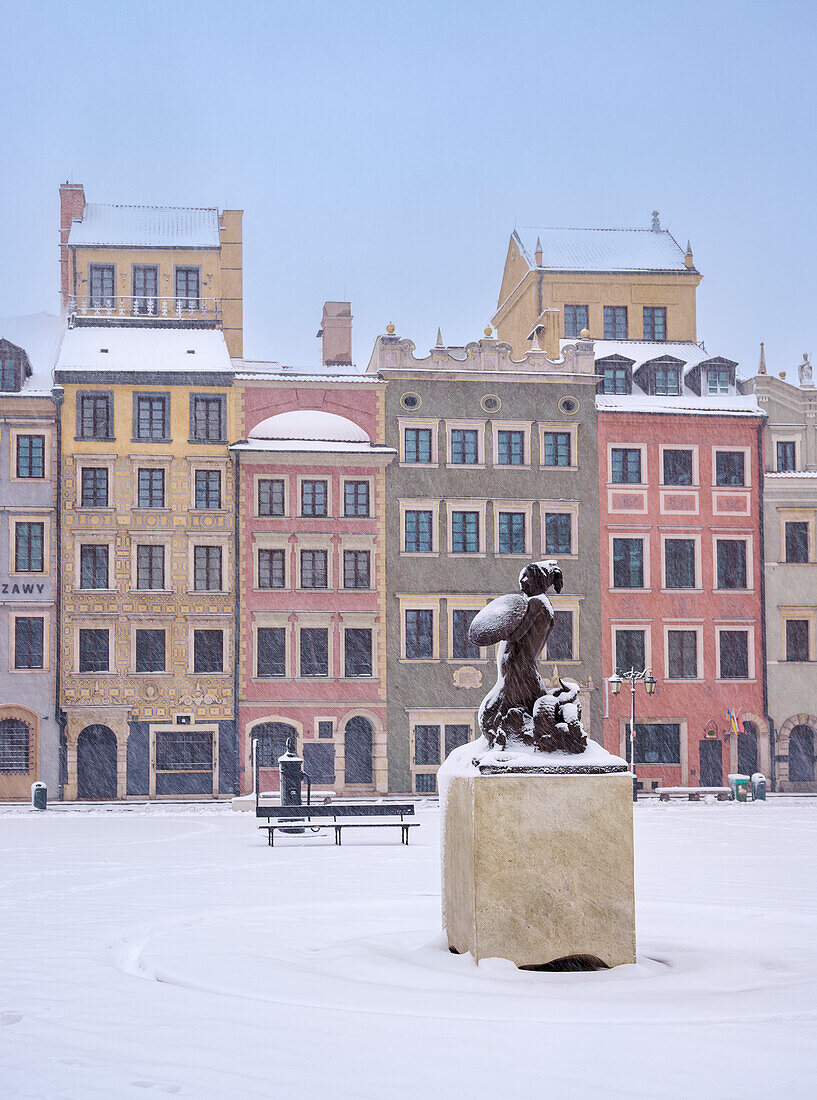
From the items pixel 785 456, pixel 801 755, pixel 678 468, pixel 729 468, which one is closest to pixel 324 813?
pixel 678 468

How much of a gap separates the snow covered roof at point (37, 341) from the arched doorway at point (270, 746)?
11.9 metres

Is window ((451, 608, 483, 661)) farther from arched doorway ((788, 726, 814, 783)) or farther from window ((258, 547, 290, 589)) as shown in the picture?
arched doorway ((788, 726, 814, 783))

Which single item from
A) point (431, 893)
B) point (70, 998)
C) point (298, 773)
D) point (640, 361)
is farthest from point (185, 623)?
point (70, 998)

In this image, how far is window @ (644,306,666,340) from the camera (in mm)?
48562

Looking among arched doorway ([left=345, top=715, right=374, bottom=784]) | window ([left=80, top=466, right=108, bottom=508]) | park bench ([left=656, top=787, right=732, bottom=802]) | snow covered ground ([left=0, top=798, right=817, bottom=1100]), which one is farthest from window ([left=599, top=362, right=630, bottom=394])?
snow covered ground ([left=0, top=798, right=817, bottom=1100])

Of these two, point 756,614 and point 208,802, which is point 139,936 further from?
point 756,614

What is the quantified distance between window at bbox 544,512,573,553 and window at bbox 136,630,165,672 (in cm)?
1221

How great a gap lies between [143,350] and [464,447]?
33.7 ft

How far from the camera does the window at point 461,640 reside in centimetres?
4147

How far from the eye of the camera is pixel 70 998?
8359mm

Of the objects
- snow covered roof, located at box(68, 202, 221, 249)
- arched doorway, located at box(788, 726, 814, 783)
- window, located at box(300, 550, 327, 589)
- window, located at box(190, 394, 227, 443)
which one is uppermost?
snow covered roof, located at box(68, 202, 221, 249)

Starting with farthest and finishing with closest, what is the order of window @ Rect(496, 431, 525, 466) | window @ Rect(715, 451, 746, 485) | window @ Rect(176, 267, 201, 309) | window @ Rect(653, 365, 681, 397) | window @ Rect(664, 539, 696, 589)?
window @ Rect(176, 267, 201, 309) < window @ Rect(653, 365, 681, 397) < window @ Rect(715, 451, 746, 485) < window @ Rect(664, 539, 696, 589) < window @ Rect(496, 431, 525, 466)

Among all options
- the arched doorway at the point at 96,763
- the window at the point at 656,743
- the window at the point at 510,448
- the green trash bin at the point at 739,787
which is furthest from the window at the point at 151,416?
the green trash bin at the point at 739,787

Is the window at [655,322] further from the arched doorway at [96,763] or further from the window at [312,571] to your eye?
the arched doorway at [96,763]
